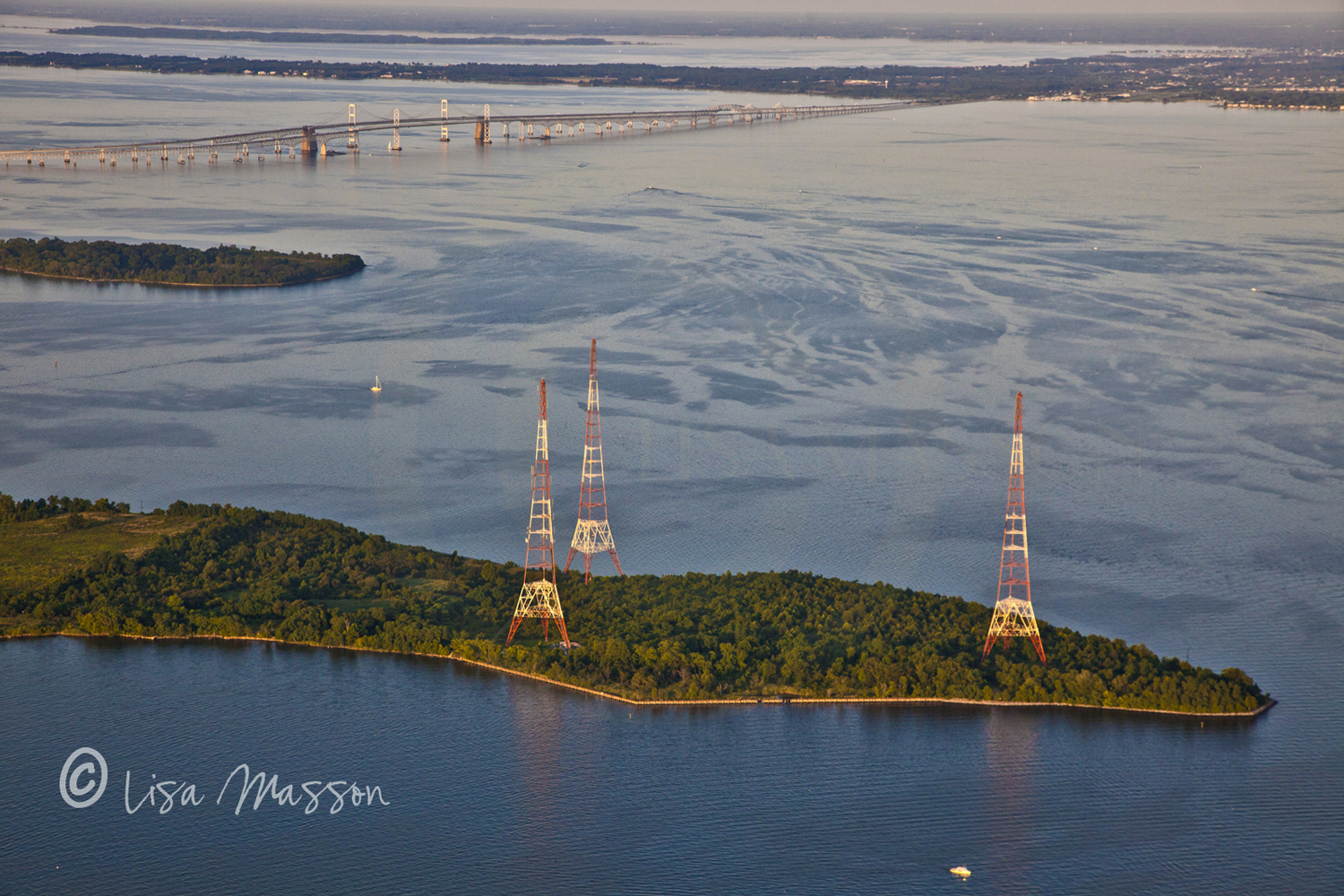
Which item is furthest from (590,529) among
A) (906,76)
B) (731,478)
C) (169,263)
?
(906,76)

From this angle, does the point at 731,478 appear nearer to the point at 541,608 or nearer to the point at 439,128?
the point at 541,608

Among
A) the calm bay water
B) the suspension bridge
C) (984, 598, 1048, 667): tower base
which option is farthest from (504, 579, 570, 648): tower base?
the suspension bridge

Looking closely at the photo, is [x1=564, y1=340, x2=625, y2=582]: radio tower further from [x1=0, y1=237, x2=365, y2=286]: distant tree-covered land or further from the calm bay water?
[x1=0, y1=237, x2=365, y2=286]: distant tree-covered land

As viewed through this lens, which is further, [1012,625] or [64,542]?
[64,542]

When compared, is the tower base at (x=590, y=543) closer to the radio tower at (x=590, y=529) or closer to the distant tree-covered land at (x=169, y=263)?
the radio tower at (x=590, y=529)

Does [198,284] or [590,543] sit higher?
[198,284]

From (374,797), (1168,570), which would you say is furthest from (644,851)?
(1168,570)

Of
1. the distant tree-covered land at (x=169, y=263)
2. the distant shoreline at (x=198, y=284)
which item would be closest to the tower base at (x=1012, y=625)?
the distant shoreline at (x=198, y=284)
